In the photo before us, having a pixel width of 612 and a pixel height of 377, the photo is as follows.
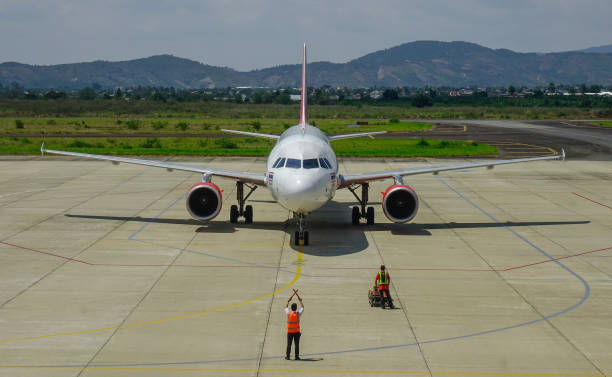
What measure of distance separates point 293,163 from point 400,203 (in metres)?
5.71

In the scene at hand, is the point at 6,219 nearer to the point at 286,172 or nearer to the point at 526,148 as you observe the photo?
the point at 286,172

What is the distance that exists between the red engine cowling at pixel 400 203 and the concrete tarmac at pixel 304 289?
0.94 meters

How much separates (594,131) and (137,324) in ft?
290

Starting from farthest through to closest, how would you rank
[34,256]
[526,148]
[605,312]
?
[526,148] < [34,256] < [605,312]

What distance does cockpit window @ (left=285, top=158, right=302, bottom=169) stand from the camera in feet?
74.2

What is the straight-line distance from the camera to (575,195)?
36.4m

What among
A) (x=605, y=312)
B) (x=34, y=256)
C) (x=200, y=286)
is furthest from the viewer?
(x=34, y=256)

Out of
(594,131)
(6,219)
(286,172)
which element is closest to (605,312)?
(286,172)

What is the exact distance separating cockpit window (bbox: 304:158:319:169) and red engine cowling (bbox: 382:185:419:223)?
4.34m

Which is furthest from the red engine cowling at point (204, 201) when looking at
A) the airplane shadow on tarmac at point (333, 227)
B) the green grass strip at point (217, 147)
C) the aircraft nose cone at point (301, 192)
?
the green grass strip at point (217, 147)

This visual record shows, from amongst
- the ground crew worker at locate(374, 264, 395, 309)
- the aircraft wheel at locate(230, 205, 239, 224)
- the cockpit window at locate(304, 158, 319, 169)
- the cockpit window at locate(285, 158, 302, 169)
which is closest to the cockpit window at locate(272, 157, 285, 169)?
the cockpit window at locate(285, 158, 302, 169)

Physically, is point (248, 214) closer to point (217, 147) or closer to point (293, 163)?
point (293, 163)

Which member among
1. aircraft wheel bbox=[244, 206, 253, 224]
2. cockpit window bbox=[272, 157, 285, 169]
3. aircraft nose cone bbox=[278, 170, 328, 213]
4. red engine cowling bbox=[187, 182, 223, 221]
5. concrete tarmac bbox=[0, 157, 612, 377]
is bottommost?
concrete tarmac bbox=[0, 157, 612, 377]

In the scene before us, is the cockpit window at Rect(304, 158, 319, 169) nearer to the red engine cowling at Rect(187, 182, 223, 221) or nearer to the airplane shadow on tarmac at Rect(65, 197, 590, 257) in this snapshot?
the airplane shadow on tarmac at Rect(65, 197, 590, 257)
